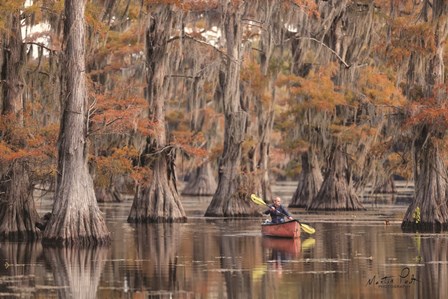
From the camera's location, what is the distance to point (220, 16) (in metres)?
43.0

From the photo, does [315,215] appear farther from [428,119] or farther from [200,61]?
[428,119]

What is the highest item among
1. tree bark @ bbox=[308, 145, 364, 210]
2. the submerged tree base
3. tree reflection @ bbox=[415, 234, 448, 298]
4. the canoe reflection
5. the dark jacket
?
tree bark @ bbox=[308, 145, 364, 210]

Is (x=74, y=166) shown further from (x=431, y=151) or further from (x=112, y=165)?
(x=431, y=151)

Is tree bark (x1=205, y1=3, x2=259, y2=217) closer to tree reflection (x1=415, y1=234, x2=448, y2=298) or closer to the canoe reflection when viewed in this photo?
the canoe reflection

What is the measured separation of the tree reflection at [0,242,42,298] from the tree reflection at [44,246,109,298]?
39 centimetres

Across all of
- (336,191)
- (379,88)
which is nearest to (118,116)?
(379,88)

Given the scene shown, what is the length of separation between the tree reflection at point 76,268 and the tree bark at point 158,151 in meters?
13.0

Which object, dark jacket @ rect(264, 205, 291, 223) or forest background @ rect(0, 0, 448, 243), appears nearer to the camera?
forest background @ rect(0, 0, 448, 243)

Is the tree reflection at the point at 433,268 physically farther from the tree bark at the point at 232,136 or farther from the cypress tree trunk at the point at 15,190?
the tree bark at the point at 232,136

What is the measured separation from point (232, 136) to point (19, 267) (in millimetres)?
23089

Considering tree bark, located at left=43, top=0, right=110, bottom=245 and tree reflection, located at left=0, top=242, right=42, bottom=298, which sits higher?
tree bark, located at left=43, top=0, right=110, bottom=245

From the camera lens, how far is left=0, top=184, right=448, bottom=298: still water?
18500mm

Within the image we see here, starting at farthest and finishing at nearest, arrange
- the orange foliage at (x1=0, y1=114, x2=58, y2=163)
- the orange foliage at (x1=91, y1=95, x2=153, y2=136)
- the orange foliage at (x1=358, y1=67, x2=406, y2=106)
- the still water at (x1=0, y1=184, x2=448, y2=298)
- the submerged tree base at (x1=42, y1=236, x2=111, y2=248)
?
the orange foliage at (x1=358, y1=67, x2=406, y2=106) < the orange foliage at (x1=91, y1=95, x2=153, y2=136) < the orange foliage at (x1=0, y1=114, x2=58, y2=163) < the submerged tree base at (x1=42, y1=236, x2=111, y2=248) < the still water at (x1=0, y1=184, x2=448, y2=298)

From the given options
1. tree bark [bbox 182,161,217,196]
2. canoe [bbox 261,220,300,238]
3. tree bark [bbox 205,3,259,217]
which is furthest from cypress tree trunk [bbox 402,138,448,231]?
tree bark [bbox 182,161,217,196]
